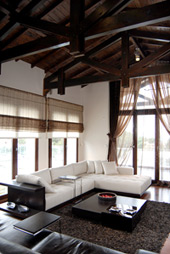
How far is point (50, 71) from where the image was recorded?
238 inches

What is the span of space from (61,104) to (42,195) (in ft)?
12.0

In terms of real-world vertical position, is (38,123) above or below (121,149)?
above

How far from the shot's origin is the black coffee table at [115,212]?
10.5ft

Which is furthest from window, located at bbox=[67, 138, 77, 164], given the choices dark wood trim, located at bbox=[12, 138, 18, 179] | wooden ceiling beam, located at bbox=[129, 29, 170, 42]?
wooden ceiling beam, located at bbox=[129, 29, 170, 42]

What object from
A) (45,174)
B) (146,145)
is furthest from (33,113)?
(146,145)

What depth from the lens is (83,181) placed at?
501cm

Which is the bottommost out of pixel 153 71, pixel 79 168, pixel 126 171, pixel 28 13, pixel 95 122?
pixel 126 171

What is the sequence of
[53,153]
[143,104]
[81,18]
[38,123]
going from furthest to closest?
[143,104] < [53,153] < [38,123] < [81,18]

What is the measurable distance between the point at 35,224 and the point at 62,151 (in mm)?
4436

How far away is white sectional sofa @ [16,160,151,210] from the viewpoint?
3.93 meters

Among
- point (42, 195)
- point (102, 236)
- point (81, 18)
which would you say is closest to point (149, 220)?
point (102, 236)

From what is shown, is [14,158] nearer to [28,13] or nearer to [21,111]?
[21,111]

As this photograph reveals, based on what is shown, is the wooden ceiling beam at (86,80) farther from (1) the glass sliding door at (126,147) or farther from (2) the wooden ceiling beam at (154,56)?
(1) the glass sliding door at (126,147)

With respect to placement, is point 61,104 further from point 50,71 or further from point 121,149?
point 121,149
